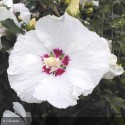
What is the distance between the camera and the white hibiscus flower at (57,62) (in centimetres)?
95

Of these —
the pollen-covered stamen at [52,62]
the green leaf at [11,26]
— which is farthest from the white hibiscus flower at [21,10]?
the pollen-covered stamen at [52,62]

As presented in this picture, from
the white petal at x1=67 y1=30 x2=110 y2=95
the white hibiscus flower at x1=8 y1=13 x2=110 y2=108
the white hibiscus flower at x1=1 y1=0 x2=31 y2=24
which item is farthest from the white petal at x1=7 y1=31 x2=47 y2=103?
the white hibiscus flower at x1=1 y1=0 x2=31 y2=24

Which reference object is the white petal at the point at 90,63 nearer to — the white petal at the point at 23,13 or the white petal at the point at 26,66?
the white petal at the point at 26,66

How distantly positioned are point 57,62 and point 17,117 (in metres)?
0.26

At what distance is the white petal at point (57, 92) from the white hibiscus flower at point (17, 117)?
0.21 metres

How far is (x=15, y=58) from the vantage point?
99 cm

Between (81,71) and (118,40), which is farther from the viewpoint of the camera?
(118,40)

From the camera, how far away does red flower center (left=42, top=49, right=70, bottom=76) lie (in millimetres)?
1010

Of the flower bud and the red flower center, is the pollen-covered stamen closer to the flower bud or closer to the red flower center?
the red flower center

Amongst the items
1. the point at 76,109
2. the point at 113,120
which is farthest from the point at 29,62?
the point at 113,120

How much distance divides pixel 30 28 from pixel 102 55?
0.27 meters

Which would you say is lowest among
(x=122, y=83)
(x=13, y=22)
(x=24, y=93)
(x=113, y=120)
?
(x=113, y=120)

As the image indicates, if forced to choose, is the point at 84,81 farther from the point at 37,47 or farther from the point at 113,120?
the point at 113,120

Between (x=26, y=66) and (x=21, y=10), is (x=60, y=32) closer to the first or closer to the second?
(x=26, y=66)
